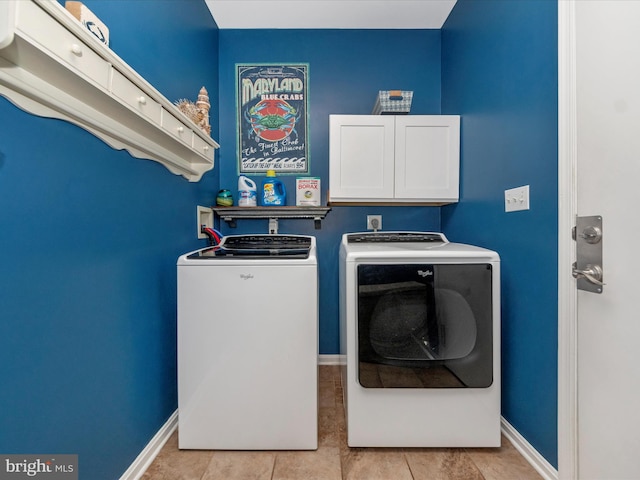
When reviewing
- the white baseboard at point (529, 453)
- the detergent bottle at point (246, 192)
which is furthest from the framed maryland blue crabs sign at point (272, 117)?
the white baseboard at point (529, 453)

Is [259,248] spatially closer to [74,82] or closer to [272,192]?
[272,192]

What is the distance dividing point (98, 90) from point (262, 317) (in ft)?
3.30

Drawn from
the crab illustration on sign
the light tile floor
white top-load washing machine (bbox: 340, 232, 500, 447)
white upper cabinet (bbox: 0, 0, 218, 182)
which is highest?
the crab illustration on sign

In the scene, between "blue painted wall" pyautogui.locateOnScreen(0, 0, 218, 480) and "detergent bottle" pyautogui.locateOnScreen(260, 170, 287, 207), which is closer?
"blue painted wall" pyautogui.locateOnScreen(0, 0, 218, 480)

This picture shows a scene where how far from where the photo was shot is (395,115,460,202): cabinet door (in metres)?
1.99

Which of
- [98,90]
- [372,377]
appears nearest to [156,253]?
[98,90]

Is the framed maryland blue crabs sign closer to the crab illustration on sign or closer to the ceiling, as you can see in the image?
the crab illustration on sign

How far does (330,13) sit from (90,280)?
2300 millimetres

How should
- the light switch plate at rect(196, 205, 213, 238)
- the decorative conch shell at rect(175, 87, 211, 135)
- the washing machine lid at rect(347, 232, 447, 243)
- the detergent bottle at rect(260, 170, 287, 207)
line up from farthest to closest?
the detergent bottle at rect(260, 170, 287, 207), the washing machine lid at rect(347, 232, 447, 243), the light switch plate at rect(196, 205, 213, 238), the decorative conch shell at rect(175, 87, 211, 135)

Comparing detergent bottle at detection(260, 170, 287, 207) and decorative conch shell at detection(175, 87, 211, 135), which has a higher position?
decorative conch shell at detection(175, 87, 211, 135)

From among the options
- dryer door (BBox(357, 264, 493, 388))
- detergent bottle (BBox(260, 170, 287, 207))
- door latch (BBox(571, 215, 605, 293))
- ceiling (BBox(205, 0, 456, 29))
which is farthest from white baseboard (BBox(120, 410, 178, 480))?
ceiling (BBox(205, 0, 456, 29))

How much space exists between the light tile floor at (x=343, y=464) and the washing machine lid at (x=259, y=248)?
3.01 ft

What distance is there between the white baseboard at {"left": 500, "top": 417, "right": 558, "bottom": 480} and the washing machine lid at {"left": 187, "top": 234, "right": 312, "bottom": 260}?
51.8 inches

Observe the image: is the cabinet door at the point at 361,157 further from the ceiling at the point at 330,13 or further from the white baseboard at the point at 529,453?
the white baseboard at the point at 529,453
